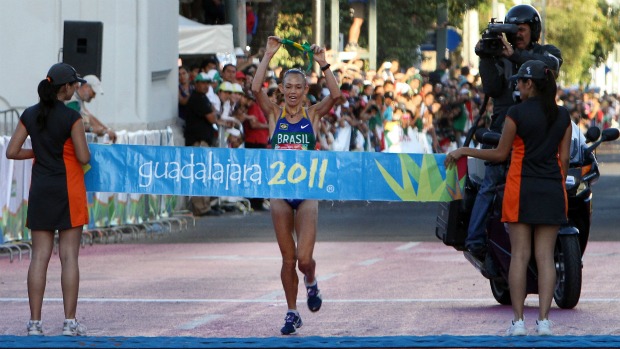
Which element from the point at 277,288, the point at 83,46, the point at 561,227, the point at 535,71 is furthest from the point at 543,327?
the point at 83,46

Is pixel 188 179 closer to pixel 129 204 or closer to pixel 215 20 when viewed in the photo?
pixel 129 204

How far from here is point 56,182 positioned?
10.8 meters

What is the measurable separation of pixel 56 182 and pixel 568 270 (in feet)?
12.3

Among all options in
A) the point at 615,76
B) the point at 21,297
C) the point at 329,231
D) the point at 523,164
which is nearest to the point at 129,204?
the point at 329,231

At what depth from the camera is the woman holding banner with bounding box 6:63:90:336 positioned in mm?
10789

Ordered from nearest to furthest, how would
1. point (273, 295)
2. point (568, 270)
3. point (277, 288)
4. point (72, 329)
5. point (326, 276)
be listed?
point (72, 329) < point (568, 270) < point (273, 295) < point (277, 288) < point (326, 276)

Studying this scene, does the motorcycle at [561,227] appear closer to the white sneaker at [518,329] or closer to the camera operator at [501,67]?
the camera operator at [501,67]

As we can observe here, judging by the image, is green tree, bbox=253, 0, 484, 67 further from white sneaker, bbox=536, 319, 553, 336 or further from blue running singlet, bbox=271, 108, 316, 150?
white sneaker, bbox=536, 319, 553, 336

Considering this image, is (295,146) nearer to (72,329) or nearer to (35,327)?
(72,329)

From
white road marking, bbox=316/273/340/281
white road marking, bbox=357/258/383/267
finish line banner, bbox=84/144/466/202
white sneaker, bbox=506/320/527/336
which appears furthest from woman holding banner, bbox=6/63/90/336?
white road marking, bbox=357/258/383/267

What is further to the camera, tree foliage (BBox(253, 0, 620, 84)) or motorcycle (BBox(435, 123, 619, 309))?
tree foliage (BBox(253, 0, 620, 84))

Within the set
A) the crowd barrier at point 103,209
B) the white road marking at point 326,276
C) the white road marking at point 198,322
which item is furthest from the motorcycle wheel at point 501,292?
the crowd barrier at point 103,209

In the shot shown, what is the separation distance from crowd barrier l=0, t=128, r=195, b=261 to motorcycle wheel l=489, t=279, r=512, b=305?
6226mm

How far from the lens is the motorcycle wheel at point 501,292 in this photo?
42.2 feet
